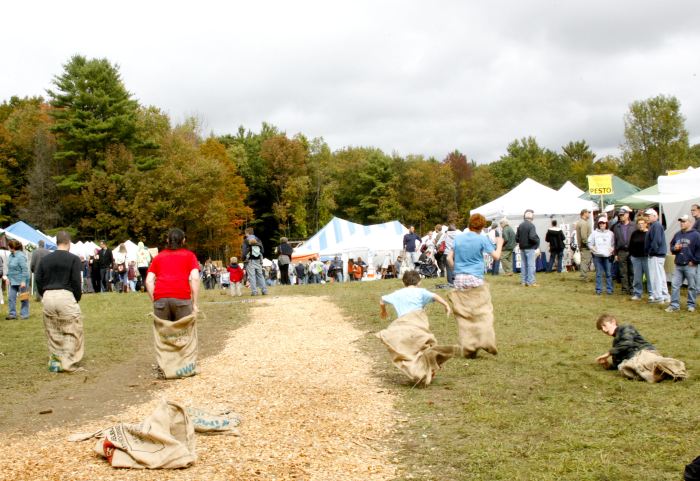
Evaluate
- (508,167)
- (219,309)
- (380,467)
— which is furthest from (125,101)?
(508,167)

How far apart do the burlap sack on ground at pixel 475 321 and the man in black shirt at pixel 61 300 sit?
536 cm

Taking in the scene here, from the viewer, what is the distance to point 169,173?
167ft

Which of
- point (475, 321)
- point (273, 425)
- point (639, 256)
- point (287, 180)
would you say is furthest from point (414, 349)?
point (287, 180)

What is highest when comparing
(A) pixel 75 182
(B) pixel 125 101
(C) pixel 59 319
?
(B) pixel 125 101

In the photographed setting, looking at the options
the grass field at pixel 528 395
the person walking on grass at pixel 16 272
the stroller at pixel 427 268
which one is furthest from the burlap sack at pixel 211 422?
the stroller at pixel 427 268

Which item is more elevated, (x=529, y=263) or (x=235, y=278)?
(x=235, y=278)

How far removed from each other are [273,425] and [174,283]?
10.9ft

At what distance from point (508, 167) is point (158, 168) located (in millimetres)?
54655

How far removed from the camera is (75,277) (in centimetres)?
947

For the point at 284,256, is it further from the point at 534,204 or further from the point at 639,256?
the point at 639,256

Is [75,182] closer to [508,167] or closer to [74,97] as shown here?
[74,97]

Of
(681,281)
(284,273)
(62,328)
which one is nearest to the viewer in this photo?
(62,328)

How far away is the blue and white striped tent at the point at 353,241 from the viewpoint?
3344 cm

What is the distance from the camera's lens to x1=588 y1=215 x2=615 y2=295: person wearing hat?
16047 mm
